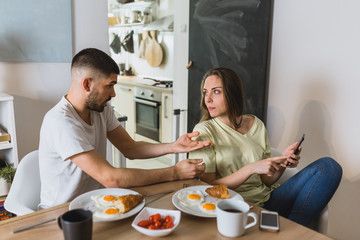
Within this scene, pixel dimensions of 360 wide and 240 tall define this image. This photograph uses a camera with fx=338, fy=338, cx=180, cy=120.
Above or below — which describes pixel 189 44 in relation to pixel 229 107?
above

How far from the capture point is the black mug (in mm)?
812

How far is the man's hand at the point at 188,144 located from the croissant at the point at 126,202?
432 millimetres

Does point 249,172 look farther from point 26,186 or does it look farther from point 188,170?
point 26,186

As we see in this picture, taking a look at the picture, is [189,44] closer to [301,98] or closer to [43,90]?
[301,98]

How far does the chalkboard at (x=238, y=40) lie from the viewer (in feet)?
9.02

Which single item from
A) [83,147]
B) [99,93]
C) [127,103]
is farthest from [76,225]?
[127,103]

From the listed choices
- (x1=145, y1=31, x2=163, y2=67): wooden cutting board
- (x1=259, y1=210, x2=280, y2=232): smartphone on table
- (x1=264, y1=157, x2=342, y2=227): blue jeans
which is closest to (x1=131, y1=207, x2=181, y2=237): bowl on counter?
(x1=259, y1=210, x2=280, y2=232): smartphone on table

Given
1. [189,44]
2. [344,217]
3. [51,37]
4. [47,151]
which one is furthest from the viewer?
[189,44]

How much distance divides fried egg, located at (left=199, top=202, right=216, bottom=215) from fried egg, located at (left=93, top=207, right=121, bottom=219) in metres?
0.27

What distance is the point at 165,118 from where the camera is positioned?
3820mm

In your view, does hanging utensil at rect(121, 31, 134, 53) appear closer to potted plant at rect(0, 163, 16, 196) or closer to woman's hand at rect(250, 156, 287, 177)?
potted plant at rect(0, 163, 16, 196)

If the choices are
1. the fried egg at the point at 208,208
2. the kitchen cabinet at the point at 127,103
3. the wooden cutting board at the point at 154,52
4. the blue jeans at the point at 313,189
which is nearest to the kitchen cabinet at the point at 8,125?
the fried egg at the point at 208,208

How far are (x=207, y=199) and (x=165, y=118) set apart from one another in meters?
2.64

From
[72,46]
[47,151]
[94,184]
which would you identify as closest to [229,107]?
[94,184]
